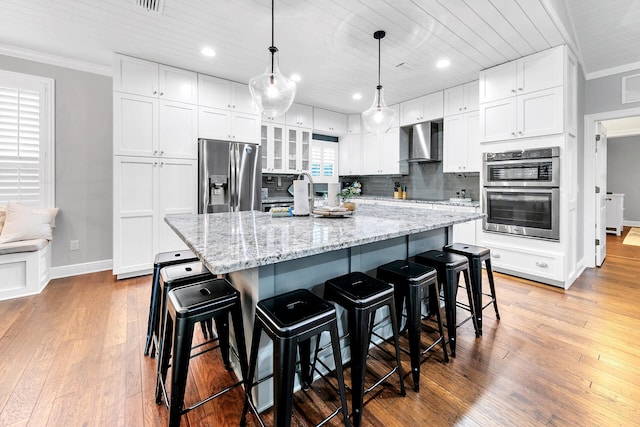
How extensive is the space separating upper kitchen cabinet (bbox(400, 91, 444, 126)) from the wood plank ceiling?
736 millimetres

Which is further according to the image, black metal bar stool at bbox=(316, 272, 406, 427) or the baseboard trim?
the baseboard trim

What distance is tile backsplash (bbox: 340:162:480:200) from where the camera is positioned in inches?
178

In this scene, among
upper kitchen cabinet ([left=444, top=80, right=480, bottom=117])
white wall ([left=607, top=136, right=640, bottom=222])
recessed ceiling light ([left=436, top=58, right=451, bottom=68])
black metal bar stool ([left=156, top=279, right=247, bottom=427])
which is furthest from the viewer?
white wall ([left=607, top=136, right=640, bottom=222])

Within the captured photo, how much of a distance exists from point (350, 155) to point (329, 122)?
2.69 ft

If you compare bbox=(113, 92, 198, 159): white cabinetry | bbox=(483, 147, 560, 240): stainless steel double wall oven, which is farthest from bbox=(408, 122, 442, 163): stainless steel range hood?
bbox=(113, 92, 198, 159): white cabinetry

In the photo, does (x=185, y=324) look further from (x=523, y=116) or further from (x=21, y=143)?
(x=523, y=116)

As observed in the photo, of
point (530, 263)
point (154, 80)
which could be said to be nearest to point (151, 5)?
point (154, 80)

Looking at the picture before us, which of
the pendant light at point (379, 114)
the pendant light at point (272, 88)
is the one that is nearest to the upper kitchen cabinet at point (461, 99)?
the pendant light at point (379, 114)

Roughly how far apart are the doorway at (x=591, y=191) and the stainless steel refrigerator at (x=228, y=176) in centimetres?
445

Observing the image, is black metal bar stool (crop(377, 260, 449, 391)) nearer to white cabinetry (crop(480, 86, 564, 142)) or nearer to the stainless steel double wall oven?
the stainless steel double wall oven

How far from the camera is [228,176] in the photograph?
155 inches

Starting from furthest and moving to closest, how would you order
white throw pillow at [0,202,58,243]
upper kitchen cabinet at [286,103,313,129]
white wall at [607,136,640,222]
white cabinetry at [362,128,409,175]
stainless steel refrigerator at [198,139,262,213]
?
white wall at [607,136,640,222] → white cabinetry at [362,128,409,175] → upper kitchen cabinet at [286,103,313,129] → stainless steel refrigerator at [198,139,262,213] → white throw pillow at [0,202,58,243]

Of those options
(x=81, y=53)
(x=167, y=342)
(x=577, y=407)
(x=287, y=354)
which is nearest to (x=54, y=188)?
(x=81, y=53)

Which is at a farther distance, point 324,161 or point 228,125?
point 324,161
